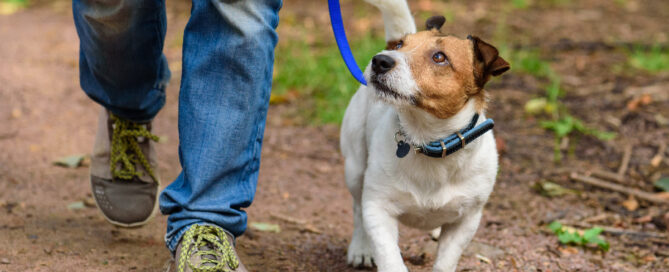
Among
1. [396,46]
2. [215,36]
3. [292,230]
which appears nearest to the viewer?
[215,36]

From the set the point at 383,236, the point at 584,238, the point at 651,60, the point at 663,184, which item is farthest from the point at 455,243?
the point at 651,60

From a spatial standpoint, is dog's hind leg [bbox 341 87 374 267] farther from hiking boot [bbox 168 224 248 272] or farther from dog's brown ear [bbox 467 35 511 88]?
hiking boot [bbox 168 224 248 272]

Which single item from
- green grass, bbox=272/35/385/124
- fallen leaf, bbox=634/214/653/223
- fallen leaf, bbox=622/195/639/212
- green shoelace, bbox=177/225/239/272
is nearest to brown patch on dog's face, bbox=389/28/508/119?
green shoelace, bbox=177/225/239/272

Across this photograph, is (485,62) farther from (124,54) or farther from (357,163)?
(124,54)

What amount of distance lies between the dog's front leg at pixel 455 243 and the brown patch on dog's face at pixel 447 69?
0.45 meters

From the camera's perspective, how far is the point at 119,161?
3.24 m

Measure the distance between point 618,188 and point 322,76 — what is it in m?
2.72

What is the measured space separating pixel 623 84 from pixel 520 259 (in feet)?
10.1

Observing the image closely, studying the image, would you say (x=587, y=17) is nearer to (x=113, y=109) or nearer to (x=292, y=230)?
(x=292, y=230)

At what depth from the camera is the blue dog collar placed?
2.55 meters

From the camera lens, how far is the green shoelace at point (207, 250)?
2412mm

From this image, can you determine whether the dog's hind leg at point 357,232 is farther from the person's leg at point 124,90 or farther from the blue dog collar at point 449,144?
the person's leg at point 124,90

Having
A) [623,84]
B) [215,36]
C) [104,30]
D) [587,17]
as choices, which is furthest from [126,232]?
[587,17]

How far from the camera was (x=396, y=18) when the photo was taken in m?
3.05
